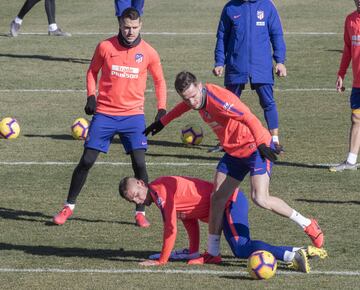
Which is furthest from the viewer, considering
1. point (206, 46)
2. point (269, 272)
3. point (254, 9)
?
point (206, 46)

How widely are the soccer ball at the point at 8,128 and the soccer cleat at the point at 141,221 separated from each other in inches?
208

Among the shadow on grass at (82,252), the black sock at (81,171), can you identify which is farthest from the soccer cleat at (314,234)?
the black sock at (81,171)

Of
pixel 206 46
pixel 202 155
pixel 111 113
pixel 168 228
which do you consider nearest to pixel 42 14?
pixel 206 46

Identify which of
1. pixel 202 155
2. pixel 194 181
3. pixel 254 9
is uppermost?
pixel 254 9

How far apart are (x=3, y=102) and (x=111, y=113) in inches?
307

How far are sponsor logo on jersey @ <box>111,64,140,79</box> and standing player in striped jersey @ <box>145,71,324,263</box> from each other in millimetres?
1807

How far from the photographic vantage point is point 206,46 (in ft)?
86.5

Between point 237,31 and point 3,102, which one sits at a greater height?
point 237,31

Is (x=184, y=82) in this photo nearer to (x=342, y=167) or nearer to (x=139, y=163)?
(x=139, y=163)

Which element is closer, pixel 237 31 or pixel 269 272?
pixel 269 272

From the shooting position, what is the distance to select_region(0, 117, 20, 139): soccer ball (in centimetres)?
1816

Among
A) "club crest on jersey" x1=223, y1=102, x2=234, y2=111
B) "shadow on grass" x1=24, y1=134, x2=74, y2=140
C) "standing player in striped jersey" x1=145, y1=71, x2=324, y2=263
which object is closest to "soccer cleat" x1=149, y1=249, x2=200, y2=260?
"standing player in striped jersey" x1=145, y1=71, x2=324, y2=263

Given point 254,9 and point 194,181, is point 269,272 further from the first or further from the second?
point 254,9

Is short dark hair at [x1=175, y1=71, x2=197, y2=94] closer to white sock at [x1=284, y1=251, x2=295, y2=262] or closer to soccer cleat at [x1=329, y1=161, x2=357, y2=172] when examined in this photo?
white sock at [x1=284, y1=251, x2=295, y2=262]
